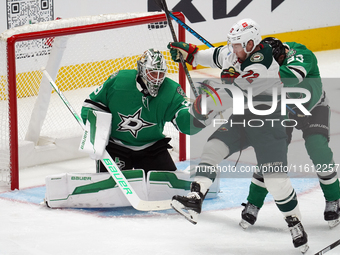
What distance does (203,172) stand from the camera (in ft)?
9.61

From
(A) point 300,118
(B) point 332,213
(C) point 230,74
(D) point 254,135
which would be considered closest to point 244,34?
(C) point 230,74

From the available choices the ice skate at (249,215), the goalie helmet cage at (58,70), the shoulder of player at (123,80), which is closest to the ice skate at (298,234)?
the ice skate at (249,215)

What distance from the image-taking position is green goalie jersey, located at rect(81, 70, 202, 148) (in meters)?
3.55

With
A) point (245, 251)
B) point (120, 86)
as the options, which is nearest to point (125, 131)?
point (120, 86)

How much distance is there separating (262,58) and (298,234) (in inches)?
32.2

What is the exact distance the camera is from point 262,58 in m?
2.86

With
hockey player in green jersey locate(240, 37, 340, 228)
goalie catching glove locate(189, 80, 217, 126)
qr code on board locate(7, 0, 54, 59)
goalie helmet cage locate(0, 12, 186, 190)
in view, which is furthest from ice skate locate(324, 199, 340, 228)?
qr code on board locate(7, 0, 54, 59)

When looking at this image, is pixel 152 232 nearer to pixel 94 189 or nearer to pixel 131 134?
pixel 94 189

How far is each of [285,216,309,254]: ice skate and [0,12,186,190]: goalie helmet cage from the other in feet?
5.51

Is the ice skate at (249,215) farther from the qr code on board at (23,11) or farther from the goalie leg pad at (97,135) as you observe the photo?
the qr code on board at (23,11)

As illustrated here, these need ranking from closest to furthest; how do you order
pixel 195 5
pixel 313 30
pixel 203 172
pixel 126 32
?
pixel 203 172 → pixel 126 32 → pixel 195 5 → pixel 313 30

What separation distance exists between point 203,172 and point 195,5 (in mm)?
3933

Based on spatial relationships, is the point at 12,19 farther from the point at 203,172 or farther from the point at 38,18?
the point at 203,172

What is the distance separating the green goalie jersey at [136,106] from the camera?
3.55 m
